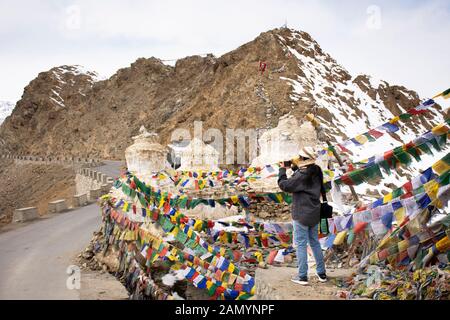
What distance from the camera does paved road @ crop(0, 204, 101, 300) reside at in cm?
638

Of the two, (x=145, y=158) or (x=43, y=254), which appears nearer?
(x=43, y=254)

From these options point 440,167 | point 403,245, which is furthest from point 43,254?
point 440,167

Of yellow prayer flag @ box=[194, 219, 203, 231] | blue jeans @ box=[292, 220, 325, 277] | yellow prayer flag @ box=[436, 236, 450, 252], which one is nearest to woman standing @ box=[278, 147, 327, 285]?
blue jeans @ box=[292, 220, 325, 277]

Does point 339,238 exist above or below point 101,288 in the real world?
above

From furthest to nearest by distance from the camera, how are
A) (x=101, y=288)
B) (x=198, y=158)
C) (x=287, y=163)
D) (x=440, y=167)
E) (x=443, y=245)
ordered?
1. (x=198, y=158)
2. (x=101, y=288)
3. (x=287, y=163)
4. (x=440, y=167)
5. (x=443, y=245)

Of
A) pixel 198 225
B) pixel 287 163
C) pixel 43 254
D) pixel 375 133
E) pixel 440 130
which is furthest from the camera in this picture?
pixel 43 254

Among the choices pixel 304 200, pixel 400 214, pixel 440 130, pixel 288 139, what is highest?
pixel 288 139

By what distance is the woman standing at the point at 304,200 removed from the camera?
4.75m

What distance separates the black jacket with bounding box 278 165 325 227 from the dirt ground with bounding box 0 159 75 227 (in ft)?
135

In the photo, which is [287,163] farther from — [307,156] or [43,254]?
[43,254]

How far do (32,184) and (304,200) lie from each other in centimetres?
6566

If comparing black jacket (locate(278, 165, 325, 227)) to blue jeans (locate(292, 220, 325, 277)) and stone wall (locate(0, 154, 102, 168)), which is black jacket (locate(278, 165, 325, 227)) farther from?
stone wall (locate(0, 154, 102, 168))

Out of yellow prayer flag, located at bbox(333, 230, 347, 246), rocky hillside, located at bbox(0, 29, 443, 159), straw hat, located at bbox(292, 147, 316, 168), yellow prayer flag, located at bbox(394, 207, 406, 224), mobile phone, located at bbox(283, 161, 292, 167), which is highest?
rocky hillside, located at bbox(0, 29, 443, 159)

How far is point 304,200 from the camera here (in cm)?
479
